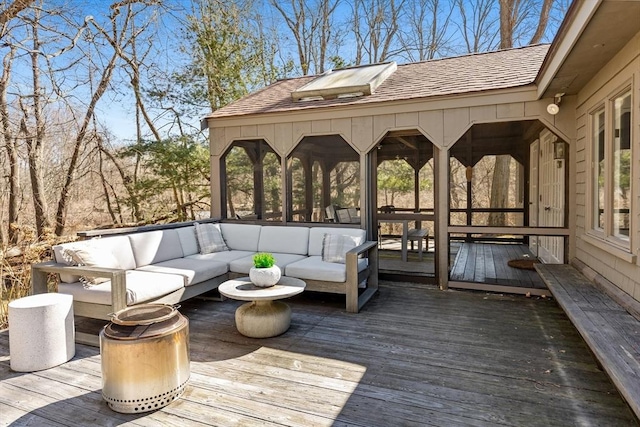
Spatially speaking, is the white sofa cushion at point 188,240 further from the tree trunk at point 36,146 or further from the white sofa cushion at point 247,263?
the tree trunk at point 36,146

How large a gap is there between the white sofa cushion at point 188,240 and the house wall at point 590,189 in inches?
187

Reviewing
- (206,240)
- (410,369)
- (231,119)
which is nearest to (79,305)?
(206,240)

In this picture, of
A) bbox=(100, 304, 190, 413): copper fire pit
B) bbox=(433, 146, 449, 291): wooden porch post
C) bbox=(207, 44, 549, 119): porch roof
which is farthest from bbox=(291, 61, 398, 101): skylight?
bbox=(100, 304, 190, 413): copper fire pit

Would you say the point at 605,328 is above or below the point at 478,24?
below

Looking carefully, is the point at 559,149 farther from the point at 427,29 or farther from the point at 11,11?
the point at 427,29

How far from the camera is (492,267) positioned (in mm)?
6309

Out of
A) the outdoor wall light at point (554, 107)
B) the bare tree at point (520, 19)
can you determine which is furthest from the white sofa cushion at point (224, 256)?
the bare tree at point (520, 19)

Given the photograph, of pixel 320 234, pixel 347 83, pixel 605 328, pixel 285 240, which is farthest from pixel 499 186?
pixel 605 328

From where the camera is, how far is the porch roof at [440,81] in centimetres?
517

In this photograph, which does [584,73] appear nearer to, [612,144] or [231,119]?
[612,144]

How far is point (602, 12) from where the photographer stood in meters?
2.49

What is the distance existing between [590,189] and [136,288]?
15.5ft

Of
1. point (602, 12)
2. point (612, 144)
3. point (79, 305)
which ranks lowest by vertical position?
point (79, 305)

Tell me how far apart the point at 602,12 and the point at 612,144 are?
57.2 inches
